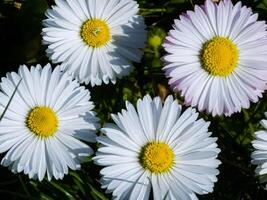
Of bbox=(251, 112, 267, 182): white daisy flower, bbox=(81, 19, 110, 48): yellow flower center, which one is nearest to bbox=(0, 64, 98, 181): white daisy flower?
bbox=(81, 19, 110, 48): yellow flower center

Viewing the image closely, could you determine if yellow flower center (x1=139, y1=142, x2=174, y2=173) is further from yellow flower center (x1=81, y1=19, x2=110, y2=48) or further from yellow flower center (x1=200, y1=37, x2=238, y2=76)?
A: yellow flower center (x1=81, y1=19, x2=110, y2=48)

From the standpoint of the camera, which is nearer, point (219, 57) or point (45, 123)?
point (45, 123)

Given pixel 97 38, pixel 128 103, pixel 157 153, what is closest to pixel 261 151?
pixel 157 153

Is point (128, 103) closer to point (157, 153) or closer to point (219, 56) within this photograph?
point (157, 153)

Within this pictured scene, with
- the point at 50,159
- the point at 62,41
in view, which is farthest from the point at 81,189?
the point at 62,41

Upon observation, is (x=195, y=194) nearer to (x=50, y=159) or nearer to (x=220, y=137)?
(x=220, y=137)

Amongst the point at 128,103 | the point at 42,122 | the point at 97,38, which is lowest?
the point at 42,122

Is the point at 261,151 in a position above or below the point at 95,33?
below
